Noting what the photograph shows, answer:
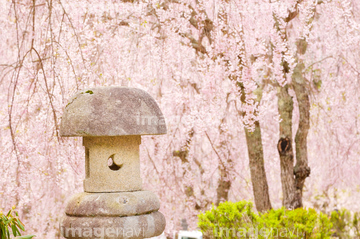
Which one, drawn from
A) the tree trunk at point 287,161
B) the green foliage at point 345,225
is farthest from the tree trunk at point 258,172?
the green foliage at point 345,225

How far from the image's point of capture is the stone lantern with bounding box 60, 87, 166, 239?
524cm

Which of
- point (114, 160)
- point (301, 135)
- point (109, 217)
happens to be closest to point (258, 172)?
point (301, 135)

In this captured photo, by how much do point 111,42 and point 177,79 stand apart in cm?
144

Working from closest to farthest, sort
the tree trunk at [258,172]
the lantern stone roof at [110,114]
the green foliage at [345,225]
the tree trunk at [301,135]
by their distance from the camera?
the lantern stone roof at [110,114], the green foliage at [345,225], the tree trunk at [301,135], the tree trunk at [258,172]

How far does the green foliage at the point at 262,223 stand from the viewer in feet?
20.4

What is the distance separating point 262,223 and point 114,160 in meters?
2.16

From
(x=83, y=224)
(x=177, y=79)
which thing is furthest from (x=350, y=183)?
(x=83, y=224)

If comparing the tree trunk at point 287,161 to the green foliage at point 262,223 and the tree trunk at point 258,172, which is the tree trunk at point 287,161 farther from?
the green foliage at point 262,223

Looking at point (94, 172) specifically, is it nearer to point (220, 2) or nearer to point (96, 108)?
point (96, 108)

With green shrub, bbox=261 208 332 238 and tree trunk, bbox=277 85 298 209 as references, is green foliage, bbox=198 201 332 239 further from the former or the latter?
tree trunk, bbox=277 85 298 209

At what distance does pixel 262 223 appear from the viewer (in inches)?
249

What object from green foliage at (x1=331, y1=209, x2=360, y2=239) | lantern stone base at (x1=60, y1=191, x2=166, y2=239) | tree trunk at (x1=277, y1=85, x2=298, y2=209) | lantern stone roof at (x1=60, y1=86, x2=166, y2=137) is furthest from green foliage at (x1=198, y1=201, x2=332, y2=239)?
lantern stone roof at (x1=60, y1=86, x2=166, y2=137)

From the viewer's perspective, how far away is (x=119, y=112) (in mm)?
5277

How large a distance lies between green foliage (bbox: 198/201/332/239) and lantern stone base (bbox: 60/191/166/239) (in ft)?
4.43
